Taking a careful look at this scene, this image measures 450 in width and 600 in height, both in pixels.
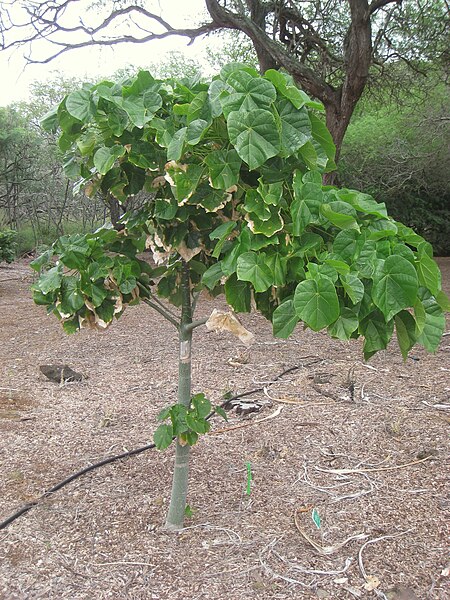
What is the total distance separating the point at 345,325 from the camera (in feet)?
4.11

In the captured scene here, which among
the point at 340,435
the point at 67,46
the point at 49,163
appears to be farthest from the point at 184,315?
the point at 49,163

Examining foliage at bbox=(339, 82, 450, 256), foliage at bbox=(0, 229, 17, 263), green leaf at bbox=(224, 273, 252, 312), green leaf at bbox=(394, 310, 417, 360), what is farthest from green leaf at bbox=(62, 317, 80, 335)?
foliage at bbox=(339, 82, 450, 256)

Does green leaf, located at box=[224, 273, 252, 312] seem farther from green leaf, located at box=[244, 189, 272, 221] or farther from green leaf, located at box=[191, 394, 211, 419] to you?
green leaf, located at box=[191, 394, 211, 419]

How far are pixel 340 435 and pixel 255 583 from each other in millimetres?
1230

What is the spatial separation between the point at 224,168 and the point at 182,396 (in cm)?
91

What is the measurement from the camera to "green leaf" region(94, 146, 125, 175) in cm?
147

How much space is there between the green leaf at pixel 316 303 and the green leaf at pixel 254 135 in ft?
0.94

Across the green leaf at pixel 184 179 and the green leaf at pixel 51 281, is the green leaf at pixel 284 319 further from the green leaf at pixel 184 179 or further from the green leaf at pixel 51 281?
the green leaf at pixel 51 281

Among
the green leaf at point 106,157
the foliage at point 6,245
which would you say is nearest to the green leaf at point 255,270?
the green leaf at point 106,157

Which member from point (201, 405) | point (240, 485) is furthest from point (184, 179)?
point (240, 485)

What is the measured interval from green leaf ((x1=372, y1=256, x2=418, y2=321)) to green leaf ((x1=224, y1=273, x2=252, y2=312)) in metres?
0.36

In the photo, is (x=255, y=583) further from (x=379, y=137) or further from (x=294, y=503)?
(x=379, y=137)

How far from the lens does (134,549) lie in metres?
1.91

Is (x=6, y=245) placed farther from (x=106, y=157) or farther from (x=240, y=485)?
(x=106, y=157)
